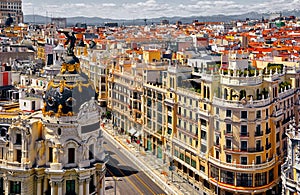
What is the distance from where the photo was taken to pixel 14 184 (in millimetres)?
57969

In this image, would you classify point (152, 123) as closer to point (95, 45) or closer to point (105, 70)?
point (105, 70)

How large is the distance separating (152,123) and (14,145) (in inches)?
1873

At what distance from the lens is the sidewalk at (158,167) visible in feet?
277

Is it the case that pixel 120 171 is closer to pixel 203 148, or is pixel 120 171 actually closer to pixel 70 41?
pixel 203 148

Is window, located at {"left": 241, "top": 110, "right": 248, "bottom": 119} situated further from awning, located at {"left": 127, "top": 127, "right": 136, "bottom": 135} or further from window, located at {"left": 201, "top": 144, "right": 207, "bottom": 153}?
awning, located at {"left": 127, "top": 127, "right": 136, "bottom": 135}

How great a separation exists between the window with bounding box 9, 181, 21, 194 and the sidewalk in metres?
32.7

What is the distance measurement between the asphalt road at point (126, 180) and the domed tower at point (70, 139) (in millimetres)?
21054

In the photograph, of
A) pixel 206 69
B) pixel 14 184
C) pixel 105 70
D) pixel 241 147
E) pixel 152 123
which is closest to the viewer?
pixel 14 184

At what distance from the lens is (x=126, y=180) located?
88.0 m

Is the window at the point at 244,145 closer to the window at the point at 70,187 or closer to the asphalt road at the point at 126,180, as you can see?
the asphalt road at the point at 126,180

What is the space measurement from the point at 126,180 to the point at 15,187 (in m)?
32.9

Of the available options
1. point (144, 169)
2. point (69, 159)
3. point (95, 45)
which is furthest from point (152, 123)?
point (95, 45)

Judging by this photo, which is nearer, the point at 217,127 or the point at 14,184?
the point at 14,184

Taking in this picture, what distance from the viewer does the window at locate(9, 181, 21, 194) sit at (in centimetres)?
5765
